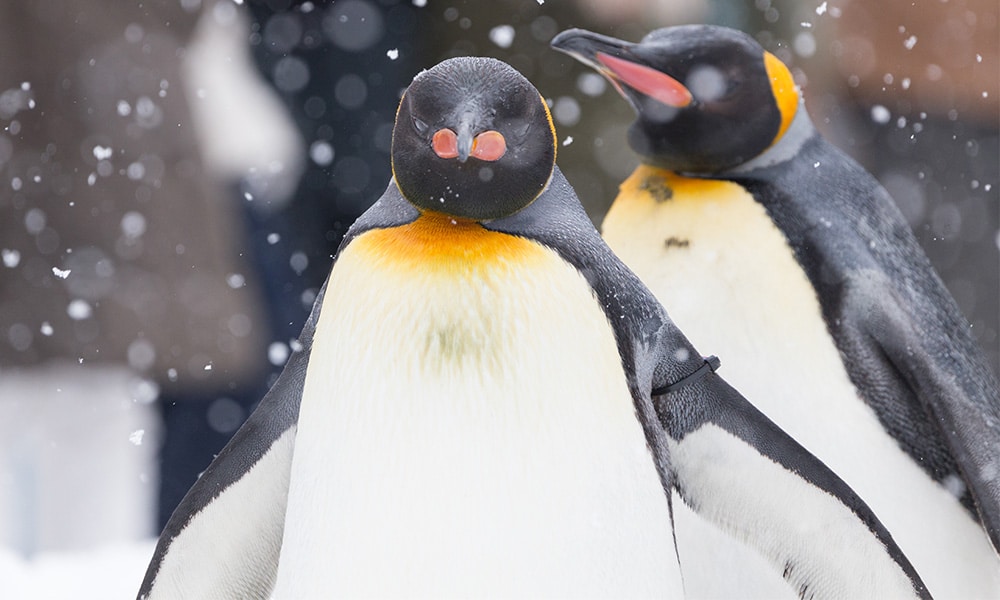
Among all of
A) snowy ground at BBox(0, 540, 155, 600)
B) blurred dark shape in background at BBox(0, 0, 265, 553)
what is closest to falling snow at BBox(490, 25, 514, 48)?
blurred dark shape in background at BBox(0, 0, 265, 553)

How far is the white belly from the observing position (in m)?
1.21

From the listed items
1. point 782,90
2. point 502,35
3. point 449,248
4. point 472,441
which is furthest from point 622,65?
point 502,35

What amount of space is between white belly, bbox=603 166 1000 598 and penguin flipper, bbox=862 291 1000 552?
0.06 metres

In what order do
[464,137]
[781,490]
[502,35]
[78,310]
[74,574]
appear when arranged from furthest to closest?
1. [78,310]
2. [502,35]
3. [74,574]
4. [781,490]
5. [464,137]

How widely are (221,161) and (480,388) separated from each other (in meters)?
2.35

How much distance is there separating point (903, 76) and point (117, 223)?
2498 millimetres

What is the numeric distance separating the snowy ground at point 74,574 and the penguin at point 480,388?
1159mm

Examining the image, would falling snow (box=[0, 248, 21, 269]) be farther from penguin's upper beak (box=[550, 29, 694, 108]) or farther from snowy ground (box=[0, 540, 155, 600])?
penguin's upper beak (box=[550, 29, 694, 108])

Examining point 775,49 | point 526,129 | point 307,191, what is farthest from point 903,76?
point 526,129

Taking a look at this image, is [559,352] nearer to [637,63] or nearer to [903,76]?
[637,63]

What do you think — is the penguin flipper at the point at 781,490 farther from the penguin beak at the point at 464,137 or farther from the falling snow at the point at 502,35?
the falling snow at the point at 502,35

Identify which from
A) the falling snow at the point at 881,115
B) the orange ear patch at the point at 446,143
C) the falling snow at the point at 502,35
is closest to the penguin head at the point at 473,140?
the orange ear patch at the point at 446,143

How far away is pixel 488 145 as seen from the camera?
744 millimetres

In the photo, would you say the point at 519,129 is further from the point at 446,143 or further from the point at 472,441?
the point at 472,441
